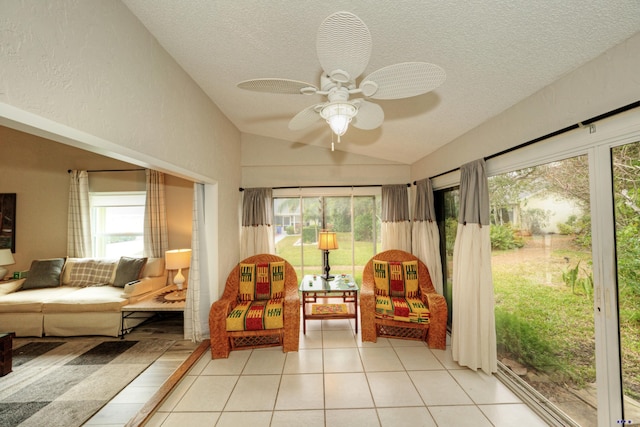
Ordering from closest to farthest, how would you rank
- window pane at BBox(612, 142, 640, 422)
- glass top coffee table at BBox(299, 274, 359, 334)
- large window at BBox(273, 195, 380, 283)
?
window pane at BBox(612, 142, 640, 422)
glass top coffee table at BBox(299, 274, 359, 334)
large window at BBox(273, 195, 380, 283)

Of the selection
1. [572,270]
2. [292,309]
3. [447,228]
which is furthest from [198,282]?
[572,270]

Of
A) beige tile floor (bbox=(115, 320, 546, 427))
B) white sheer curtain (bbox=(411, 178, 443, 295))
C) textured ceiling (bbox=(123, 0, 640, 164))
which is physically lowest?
beige tile floor (bbox=(115, 320, 546, 427))

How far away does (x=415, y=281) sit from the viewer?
323 cm

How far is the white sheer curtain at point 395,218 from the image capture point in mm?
3795

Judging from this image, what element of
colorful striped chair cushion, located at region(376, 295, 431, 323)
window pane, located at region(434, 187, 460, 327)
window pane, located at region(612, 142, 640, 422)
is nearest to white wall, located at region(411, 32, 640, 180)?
window pane, located at region(612, 142, 640, 422)

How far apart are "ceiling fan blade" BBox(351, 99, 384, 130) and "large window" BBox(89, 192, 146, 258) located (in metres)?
4.15

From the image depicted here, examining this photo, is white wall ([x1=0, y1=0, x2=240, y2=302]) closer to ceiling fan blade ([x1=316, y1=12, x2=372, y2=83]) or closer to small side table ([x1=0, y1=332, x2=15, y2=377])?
ceiling fan blade ([x1=316, y1=12, x2=372, y2=83])

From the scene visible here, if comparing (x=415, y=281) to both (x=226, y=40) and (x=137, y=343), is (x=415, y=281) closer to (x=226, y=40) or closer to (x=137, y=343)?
(x=226, y=40)

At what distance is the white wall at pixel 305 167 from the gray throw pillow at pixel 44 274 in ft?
9.83

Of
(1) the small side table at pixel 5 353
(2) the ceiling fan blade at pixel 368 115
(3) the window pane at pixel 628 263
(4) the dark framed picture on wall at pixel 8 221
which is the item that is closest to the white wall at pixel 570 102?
(3) the window pane at pixel 628 263

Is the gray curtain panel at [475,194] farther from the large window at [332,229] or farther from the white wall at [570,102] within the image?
the large window at [332,229]

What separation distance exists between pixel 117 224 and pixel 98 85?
375 cm

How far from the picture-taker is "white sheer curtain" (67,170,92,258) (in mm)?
3945

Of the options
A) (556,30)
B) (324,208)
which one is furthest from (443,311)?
(556,30)
